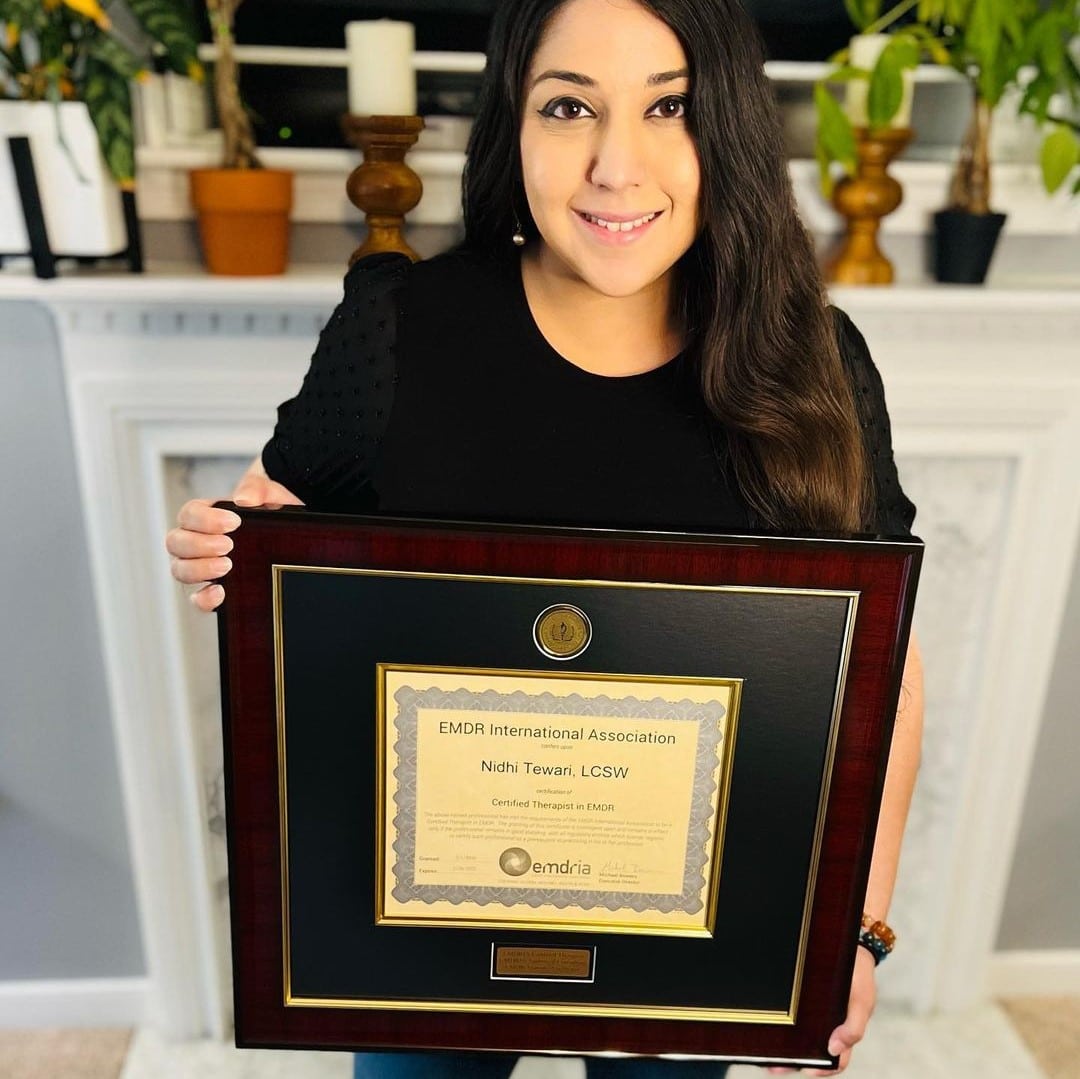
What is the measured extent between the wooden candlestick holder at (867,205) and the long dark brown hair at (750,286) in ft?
1.27

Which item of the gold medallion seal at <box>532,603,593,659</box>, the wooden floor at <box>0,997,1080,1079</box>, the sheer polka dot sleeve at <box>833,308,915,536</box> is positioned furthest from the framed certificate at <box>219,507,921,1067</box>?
the wooden floor at <box>0,997,1080,1079</box>

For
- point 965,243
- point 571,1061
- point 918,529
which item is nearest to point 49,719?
point 571,1061

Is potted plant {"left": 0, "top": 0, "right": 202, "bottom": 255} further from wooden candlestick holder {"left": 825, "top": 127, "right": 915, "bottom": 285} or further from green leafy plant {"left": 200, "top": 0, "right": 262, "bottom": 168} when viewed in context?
wooden candlestick holder {"left": 825, "top": 127, "right": 915, "bottom": 285}

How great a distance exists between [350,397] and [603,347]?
0.20 meters

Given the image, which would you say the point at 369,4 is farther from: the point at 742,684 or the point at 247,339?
the point at 742,684

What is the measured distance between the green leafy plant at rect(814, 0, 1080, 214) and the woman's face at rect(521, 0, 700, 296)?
0.42 meters

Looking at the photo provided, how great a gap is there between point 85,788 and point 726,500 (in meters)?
1.06

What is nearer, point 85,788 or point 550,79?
point 550,79

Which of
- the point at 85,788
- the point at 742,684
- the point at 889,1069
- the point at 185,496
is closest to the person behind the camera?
the point at 742,684

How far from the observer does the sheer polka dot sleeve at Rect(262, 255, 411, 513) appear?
0.79 m

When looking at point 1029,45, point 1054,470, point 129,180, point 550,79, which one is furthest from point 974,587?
point 129,180

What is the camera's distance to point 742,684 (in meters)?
0.67

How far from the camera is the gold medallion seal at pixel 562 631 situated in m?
0.65

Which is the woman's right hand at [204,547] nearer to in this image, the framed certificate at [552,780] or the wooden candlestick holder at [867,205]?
the framed certificate at [552,780]
